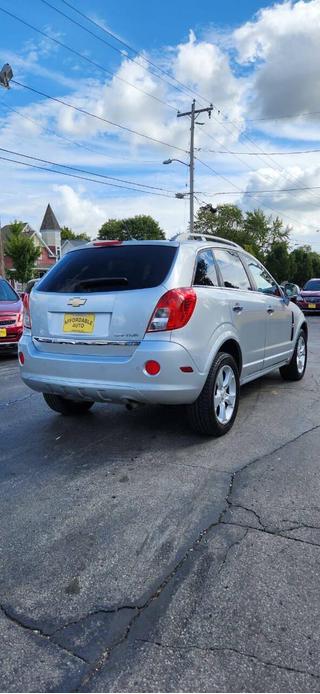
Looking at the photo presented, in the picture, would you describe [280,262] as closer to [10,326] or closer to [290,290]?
[10,326]

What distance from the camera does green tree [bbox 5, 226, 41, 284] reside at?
49875mm

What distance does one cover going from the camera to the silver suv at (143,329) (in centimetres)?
383

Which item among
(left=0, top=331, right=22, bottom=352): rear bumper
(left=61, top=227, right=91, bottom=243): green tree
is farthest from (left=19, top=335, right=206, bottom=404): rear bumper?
(left=61, top=227, right=91, bottom=243): green tree

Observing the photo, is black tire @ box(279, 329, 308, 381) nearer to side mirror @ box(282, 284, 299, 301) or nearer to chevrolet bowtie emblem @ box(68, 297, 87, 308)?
side mirror @ box(282, 284, 299, 301)

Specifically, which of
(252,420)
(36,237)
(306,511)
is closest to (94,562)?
(306,511)

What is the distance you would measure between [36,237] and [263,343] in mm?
68051

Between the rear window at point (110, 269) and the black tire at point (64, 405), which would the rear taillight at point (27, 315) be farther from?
the black tire at point (64, 405)

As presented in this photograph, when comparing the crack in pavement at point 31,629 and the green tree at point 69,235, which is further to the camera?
the green tree at point 69,235

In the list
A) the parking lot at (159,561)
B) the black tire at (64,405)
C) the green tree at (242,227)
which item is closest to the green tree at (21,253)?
the green tree at (242,227)

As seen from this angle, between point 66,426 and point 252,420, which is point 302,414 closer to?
point 252,420

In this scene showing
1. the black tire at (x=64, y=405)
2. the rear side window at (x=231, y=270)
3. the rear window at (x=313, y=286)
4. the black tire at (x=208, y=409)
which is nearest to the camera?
the black tire at (x=208, y=409)

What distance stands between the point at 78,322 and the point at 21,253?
4864 cm

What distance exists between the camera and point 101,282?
13.5 ft

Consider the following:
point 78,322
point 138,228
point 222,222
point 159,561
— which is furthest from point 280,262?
point 159,561
